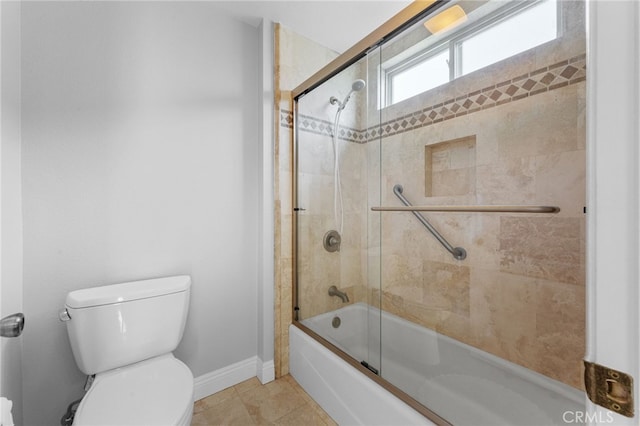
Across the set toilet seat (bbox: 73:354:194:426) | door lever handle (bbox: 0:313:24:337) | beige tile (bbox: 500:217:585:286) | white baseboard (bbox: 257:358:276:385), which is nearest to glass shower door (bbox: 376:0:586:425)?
beige tile (bbox: 500:217:585:286)

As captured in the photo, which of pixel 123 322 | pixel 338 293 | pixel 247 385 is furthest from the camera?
pixel 338 293

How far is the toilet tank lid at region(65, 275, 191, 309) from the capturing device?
1108mm

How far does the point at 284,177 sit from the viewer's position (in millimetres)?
1773

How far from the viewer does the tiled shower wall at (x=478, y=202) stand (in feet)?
3.71

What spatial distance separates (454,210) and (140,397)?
4.96ft

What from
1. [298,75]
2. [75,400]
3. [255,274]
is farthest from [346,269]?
[75,400]

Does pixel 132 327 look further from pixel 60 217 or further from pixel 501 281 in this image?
pixel 501 281

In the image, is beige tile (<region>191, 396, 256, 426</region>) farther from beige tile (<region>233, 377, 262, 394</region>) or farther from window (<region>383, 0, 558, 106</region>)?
window (<region>383, 0, 558, 106</region>)

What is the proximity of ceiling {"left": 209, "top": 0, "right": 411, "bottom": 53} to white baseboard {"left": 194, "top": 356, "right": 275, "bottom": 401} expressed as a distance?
6.99 feet

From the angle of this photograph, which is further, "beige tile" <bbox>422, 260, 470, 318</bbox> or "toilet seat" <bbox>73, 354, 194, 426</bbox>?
"beige tile" <bbox>422, 260, 470, 318</bbox>

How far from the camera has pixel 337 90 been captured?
1.67 meters

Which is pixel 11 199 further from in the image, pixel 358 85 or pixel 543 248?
pixel 543 248

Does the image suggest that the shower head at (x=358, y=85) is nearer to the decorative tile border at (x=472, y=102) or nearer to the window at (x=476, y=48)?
the window at (x=476, y=48)

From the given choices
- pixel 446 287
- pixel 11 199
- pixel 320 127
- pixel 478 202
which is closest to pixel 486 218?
pixel 478 202
